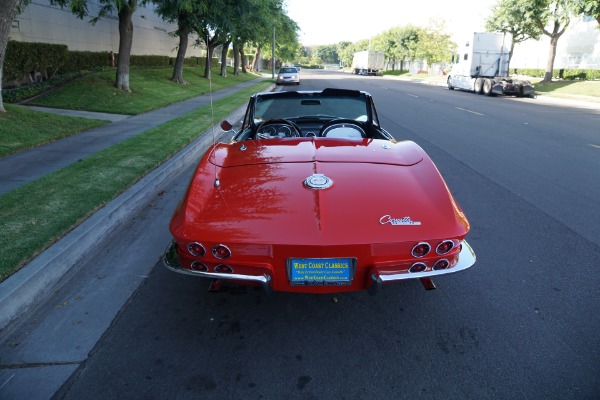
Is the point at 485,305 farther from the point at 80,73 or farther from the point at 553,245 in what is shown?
the point at 80,73

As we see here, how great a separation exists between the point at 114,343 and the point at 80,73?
19.0m

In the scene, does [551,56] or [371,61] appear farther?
[371,61]

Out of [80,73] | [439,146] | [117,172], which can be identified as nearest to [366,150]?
[117,172]

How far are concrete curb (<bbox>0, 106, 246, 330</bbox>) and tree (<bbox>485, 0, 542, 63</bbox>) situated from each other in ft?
101

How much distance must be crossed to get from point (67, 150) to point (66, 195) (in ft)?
11.2

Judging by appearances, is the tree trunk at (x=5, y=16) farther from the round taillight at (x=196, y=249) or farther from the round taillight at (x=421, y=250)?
the round taillight at (x=421, y=250)

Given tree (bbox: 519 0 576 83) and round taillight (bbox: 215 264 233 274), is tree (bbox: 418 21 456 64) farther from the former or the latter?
round taillight (bbox: 215 264 233 274)

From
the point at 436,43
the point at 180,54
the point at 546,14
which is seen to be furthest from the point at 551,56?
the point at 436,43

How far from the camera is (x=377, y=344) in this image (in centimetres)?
281

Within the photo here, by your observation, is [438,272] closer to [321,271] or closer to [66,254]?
[321,271]

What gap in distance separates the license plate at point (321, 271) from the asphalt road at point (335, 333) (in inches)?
18.4

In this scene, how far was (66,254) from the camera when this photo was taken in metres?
3.71

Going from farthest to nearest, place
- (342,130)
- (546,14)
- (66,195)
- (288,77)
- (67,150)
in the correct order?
(288,77)
(546,14)
(67,150)
(66,195)
(342,130)

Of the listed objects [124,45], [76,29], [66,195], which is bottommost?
[66,195]
